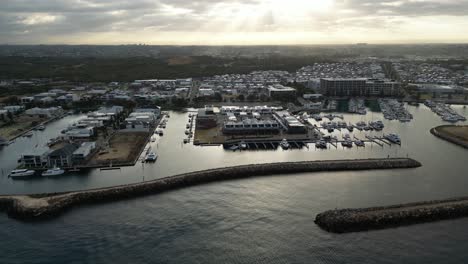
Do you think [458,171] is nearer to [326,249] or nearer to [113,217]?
[326,249]

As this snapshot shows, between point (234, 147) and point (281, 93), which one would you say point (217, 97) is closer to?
point (281, 93)

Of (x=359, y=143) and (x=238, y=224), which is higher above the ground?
(x=359, y=143)

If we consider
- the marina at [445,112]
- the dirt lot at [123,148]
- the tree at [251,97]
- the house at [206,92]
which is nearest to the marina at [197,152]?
the dirt lot at [123,148]

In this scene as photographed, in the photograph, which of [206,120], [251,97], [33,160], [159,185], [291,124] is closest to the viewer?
[159,185]

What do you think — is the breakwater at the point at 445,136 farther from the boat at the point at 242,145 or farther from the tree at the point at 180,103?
the tree at the point at 180,103

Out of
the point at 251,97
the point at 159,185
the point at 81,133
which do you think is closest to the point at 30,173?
the point at 81,133

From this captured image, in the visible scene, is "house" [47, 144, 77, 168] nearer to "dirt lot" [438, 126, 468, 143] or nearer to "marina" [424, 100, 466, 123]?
"dirt lot" [438, 126, 468, 143]
